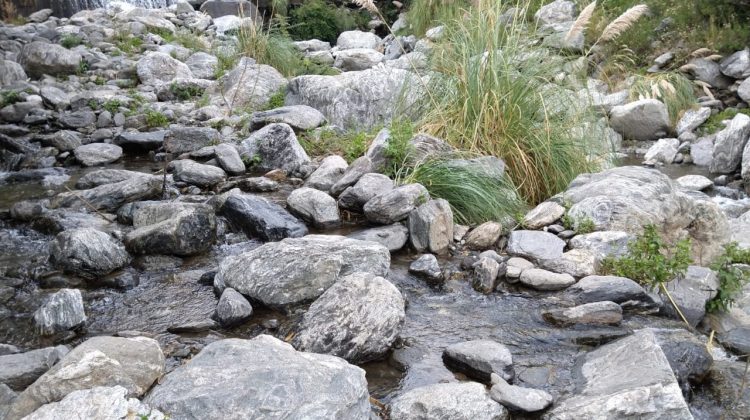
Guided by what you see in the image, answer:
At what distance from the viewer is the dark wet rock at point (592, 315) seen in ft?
13.2

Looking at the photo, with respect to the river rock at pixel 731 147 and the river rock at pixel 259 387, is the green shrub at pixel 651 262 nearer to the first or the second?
the river rock at pixel 259 387

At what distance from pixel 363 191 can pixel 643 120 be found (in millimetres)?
6338

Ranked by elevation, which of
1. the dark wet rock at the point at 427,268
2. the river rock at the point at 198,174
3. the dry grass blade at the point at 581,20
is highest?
the dry grass blade at the point at 581,20

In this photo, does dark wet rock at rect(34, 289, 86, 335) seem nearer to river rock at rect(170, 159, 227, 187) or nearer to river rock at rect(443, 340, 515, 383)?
river rock at rect(443, 340, 515, 383)

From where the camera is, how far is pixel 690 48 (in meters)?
11.8

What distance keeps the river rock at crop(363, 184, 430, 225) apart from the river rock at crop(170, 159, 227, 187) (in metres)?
2.10

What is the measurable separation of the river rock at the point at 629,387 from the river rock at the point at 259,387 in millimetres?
972

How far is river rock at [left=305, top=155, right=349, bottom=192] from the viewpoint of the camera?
6.33m

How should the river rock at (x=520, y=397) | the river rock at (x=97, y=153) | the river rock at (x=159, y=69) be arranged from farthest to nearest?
1. the river rock at (x=159, y=69)
2. the river rock at (x=97, y=153)
3. the river rock at (x=520, y=397)

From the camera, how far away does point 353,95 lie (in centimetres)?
866

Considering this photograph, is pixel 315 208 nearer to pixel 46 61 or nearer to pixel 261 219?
pixel 261 219

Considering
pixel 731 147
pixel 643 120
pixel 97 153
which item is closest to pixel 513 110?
pixel 731 147

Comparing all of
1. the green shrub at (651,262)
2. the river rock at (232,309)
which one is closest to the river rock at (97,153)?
the river rock at (232,309)

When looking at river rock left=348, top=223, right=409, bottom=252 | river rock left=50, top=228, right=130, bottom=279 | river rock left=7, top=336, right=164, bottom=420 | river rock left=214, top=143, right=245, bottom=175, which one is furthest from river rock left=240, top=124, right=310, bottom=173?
river rock left=7, top=336, right=164, bottom=420
